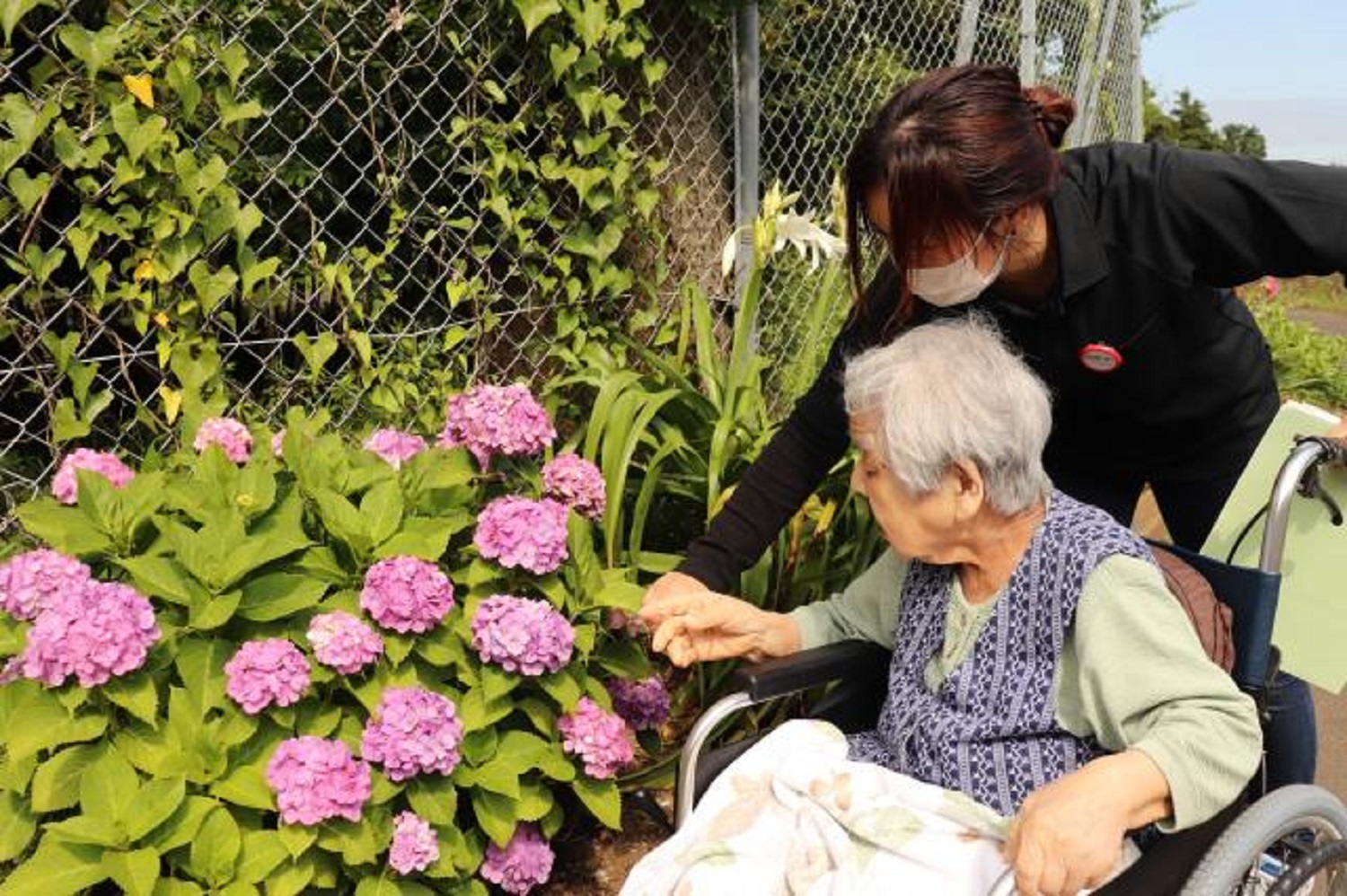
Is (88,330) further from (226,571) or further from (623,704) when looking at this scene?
(623,704)

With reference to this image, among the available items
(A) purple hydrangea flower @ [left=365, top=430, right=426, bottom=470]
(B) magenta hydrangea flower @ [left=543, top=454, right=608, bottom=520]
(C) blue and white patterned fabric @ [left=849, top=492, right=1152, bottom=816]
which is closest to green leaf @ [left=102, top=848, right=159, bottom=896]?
(A) purple hydrangea flower @ [left=365, top=430, right=426, bottom=470]

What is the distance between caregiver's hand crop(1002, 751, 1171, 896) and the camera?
128 cm

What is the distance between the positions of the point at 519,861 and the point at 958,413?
101cm

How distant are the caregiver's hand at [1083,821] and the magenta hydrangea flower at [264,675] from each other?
99 cm

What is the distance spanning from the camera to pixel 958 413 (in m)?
1.54

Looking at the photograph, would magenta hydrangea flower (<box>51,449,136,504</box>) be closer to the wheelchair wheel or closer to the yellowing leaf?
the yellowing leaf

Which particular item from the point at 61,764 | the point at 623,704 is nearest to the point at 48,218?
the point at 61,764

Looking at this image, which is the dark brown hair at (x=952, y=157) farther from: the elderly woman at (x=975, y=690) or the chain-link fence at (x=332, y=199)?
the chain-link fence at (x=332, y=199)

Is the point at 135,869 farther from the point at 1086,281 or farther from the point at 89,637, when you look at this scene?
the point at 1086,281

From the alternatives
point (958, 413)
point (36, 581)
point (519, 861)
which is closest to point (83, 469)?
point (36, 581)

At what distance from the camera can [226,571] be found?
5.52 ft

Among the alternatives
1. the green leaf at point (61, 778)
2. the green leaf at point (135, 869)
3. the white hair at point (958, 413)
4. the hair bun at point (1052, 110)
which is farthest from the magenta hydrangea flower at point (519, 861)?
the hair bun at point (1052, 110)

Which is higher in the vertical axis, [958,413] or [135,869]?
[958,413]

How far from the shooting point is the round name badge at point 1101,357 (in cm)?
189
